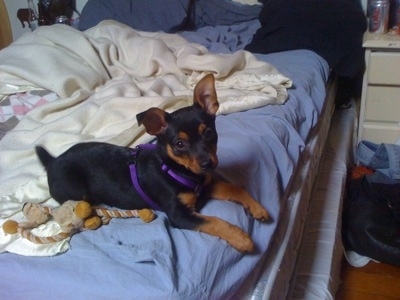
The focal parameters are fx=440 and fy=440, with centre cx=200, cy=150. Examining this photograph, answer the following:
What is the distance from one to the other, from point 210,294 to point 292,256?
1.49 feet

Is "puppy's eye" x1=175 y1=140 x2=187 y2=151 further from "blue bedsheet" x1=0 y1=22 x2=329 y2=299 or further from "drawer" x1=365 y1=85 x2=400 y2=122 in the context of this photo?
"drawer" x1=365 y1=85 x2=400 y2=122

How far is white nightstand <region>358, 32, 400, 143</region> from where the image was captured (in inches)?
74.0

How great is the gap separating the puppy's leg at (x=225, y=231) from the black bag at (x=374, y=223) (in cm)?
90

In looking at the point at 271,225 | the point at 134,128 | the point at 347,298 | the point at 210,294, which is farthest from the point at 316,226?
the point at 210,294

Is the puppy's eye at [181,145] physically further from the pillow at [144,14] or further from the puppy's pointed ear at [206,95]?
the pillow at [144,14]

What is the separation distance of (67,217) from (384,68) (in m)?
1.60

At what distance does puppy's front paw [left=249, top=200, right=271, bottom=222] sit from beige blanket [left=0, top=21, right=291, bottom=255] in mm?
345

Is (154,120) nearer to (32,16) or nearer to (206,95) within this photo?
(206,95)

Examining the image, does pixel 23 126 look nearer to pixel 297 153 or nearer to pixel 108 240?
pixel 108 240

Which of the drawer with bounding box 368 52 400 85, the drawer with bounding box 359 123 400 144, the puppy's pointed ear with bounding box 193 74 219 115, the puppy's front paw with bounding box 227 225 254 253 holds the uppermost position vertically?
the puppy's pointed ear with bounding box 193 74 219 115

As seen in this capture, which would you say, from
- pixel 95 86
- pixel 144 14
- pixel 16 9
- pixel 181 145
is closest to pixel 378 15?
pixel 144 14

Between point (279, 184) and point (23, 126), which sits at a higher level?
point (23, 126)

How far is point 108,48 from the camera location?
1646 millimetres

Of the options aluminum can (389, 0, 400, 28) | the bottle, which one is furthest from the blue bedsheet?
the bottle
